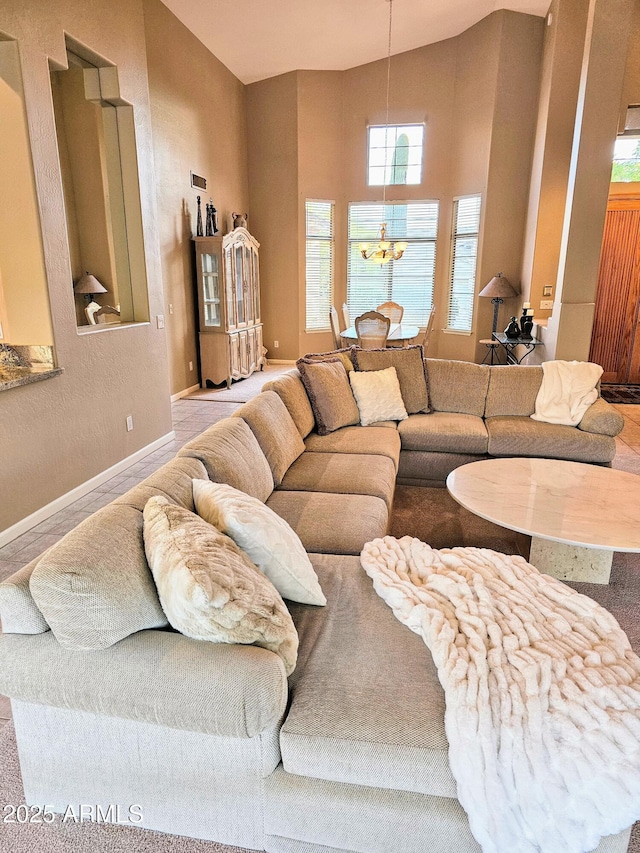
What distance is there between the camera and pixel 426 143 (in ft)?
25.7

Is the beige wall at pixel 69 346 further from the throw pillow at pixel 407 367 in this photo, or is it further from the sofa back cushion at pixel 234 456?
the throw pillow at pixel 407 367

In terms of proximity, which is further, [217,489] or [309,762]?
[217,489]

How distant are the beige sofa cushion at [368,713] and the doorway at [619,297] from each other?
22.6 feet

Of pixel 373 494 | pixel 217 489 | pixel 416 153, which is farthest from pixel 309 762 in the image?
pixel 416 153

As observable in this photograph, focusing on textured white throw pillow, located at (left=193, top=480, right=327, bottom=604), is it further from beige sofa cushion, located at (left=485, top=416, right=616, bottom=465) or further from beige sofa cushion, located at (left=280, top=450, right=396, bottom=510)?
beige sofa cushion, located at (left=485, top=416, right=616, bottom=465)

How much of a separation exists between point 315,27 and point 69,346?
5.26 meters

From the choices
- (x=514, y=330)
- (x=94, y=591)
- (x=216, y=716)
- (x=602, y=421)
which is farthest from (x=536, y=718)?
(x=514, y=330)

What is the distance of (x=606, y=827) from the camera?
3.67 feet

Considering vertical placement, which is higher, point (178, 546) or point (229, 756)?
point (178, 546)

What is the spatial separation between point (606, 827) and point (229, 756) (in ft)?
2.67

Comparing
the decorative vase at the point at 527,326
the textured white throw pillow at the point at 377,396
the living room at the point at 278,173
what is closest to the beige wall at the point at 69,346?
the living room at the point at 278,173

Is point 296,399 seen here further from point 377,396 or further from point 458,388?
point 458,388

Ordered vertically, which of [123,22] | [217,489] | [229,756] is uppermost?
[123,22]

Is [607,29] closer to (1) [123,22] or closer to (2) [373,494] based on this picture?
(1) [123,22]
